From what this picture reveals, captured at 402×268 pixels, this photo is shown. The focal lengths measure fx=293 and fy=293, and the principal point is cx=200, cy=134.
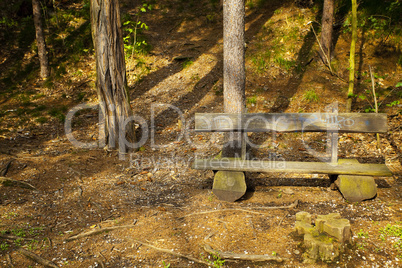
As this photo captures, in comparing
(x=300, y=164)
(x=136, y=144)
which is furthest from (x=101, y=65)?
(x=300, y=164)

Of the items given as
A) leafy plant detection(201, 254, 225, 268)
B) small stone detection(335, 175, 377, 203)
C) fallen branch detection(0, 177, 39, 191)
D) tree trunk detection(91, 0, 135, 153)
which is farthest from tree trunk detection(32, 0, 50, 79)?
small stone detection(335, 175, 377, 203)

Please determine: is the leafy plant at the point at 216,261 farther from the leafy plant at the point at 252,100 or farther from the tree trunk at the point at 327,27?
the tree trunk at the point at 327,27

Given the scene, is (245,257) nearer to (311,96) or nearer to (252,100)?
(252,100)

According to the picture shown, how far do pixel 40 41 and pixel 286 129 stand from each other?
29.6 ft

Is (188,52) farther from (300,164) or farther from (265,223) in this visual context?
(265,223)

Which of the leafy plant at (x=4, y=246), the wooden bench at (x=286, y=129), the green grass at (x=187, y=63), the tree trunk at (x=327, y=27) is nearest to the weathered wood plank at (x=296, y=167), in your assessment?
the wooden bench at (x=286, y=129)

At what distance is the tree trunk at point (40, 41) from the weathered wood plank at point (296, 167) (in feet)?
26.1

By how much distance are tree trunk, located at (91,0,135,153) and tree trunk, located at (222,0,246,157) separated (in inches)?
93.5

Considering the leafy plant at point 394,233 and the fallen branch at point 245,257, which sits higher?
the leafy plant at point 394,233

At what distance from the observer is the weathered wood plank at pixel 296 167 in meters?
4.86

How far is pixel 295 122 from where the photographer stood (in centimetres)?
486

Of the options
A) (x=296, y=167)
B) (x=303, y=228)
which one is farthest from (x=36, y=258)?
(x=296, y=167)

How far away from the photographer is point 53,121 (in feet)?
28.3

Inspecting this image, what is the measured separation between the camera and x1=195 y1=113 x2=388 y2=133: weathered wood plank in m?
4.70
